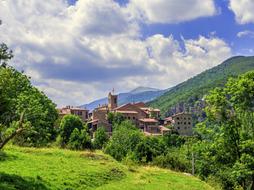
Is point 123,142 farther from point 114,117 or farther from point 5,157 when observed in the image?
point 114,117

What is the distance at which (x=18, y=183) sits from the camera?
862 inches

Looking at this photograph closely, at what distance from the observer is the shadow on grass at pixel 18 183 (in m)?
21.0

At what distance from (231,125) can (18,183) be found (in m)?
20.9

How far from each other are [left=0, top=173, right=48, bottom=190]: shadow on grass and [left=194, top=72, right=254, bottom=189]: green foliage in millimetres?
17918

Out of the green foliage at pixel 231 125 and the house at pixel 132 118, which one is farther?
the house at pixel 132 118

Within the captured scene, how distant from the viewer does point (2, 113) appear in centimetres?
2406

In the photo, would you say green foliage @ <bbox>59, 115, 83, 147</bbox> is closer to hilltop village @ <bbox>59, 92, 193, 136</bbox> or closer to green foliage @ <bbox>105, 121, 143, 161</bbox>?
green foliage @ <bbox>105, 121, 143, 161</bbox>

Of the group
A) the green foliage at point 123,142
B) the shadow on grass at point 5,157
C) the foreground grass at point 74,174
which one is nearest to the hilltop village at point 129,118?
the green foliage at point 123,142

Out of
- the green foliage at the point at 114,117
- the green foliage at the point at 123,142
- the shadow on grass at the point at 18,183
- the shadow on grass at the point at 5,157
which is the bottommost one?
the shadow on grass at the point at 18,183

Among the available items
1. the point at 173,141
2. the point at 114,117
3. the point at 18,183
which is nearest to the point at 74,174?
the point at 18,183

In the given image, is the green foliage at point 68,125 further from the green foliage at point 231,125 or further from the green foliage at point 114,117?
the green foliage at point 231,125

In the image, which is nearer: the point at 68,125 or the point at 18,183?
the point at 18,183

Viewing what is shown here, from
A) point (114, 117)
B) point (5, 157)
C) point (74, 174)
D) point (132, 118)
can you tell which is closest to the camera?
point (74, 174)

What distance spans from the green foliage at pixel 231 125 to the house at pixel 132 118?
359 ft
